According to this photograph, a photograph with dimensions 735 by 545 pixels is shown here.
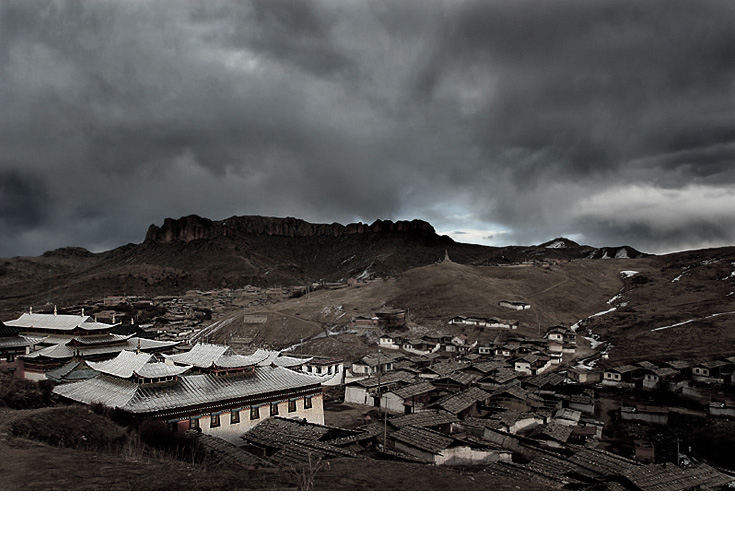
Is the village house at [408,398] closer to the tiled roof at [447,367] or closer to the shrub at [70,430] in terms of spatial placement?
the tiled roof at [447,367]

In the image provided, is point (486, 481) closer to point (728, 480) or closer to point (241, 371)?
point (728, 480)

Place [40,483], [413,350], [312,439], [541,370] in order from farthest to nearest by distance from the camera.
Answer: [413,350] → [541,370] → [312,439] → [40,483]

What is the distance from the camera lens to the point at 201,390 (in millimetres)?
14602

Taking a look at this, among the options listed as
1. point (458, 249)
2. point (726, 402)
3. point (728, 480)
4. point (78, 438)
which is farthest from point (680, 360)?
point (458, 249)

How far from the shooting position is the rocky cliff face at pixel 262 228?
536 ft

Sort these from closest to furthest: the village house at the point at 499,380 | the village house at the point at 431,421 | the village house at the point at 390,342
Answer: the village house at the point at 431,421, the village house at the point at 499,380, the village house at the point at 390,342

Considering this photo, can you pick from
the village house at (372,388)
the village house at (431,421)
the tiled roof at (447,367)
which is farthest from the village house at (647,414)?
the village house at (431,421)

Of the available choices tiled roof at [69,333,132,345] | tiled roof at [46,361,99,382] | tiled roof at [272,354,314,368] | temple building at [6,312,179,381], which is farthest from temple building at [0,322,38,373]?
tiled roof at [272,354,314,368]

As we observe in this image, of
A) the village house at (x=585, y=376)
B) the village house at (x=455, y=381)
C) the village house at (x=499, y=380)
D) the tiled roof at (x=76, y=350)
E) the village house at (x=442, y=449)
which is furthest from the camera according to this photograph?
the village house at (x=585, y=376)

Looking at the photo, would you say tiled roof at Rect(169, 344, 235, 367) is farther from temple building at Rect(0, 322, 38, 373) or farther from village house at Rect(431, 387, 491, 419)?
village house at Rect(431, 387, 491, 419)

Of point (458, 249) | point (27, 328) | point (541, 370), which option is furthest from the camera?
point (458, 249)

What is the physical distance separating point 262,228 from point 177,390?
6645 inches

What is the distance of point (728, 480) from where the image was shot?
870 cm

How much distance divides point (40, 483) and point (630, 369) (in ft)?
112
